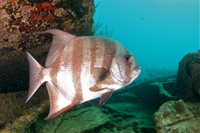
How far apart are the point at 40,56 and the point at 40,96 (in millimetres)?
1063

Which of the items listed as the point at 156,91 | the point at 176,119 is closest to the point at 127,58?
the point at 176,119

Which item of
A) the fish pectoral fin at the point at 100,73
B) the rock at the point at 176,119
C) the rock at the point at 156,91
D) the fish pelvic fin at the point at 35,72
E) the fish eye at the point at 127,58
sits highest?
the fish eye at the point at 127,58

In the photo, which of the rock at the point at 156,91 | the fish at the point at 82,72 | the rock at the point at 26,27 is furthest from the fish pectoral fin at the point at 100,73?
the rock at the point at 156,91

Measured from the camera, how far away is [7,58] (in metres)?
2.27

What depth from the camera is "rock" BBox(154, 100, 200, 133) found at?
7.47 feet

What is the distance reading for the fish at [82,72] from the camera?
3.79 ft

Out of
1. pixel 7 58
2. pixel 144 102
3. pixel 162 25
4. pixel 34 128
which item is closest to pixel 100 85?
pixel 34 128

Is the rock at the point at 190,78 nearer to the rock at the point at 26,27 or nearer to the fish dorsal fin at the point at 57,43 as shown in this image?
the rock at the point at 26,27

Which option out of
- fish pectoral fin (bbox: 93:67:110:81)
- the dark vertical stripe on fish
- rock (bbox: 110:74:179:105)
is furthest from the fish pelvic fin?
rock (bbox: 110:74:179:105)

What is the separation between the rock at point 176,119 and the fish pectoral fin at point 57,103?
226cm

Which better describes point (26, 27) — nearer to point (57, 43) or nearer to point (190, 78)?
point (57, 43)

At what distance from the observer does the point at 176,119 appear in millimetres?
2438

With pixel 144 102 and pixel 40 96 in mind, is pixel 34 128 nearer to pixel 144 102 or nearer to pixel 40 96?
pixel 40 96

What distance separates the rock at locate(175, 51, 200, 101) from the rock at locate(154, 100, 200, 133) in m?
1.23
